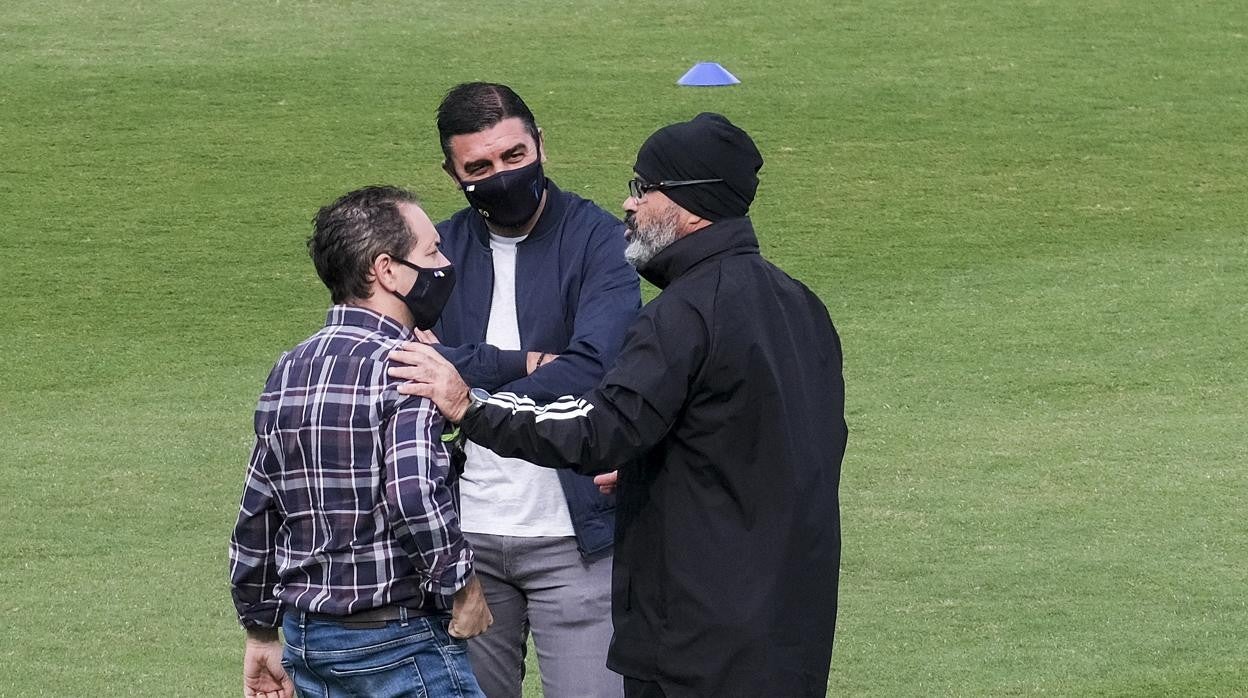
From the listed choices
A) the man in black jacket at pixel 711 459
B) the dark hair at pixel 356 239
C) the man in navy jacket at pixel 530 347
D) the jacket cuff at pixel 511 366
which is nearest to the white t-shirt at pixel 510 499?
the man in navy jacket at pixel 530 347

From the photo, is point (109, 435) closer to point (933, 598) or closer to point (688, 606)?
point (933, 598)

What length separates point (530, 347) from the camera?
146 inches

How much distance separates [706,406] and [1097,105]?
1201cm

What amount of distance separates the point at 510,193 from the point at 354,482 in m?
0.97

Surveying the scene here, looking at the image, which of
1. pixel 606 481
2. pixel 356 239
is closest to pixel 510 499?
pixel 606 481

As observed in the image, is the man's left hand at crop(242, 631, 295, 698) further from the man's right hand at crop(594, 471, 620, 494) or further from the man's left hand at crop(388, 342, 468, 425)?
the man's right hand at crop(594, 471, 620, 494)

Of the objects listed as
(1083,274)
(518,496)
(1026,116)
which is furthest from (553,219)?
(1026,116)

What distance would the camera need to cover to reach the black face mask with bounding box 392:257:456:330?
3104 millimetres

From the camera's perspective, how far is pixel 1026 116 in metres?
14.0

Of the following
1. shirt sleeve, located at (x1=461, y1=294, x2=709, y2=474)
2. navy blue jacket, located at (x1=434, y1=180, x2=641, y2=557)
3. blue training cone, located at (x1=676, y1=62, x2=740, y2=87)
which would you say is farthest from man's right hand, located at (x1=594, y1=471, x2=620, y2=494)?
blue training cone, located at (x1=676, y1=62, x2=740, y2=87)

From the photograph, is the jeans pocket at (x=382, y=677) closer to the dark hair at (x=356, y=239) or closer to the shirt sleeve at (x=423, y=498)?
the shirt sleeve at (x=423, y=498)

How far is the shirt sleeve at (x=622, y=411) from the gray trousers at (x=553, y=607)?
546mm

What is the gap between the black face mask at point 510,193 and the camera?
365cm

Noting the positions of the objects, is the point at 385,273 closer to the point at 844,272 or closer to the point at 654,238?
the point at 654,238
